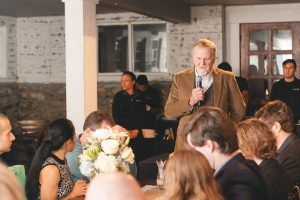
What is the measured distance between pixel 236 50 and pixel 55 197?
20.8 feet

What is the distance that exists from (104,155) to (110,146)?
70 millimetres

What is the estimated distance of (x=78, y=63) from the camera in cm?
607

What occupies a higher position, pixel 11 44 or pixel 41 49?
pixel 11 44

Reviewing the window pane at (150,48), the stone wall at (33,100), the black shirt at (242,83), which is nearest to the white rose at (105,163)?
the black shirt at (242,83)

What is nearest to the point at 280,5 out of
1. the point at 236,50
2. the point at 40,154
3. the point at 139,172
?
the point at 236,50

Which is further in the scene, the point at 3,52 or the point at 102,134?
the point at 3,52

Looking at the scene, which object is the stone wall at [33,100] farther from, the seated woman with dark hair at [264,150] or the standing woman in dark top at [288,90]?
the seated woman with dark hair at [264,150]

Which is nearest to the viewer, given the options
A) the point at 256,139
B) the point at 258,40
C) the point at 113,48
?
the point at 256,139

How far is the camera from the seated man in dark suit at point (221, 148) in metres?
2.73

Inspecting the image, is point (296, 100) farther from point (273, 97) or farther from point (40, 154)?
point (40, 154)

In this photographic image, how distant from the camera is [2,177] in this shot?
1612 millimetres

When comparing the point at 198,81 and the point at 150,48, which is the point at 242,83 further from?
the point at 198,81

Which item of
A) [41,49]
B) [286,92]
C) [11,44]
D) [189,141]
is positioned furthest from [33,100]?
[189,141]

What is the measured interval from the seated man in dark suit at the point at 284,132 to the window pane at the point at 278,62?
18.1 ft
